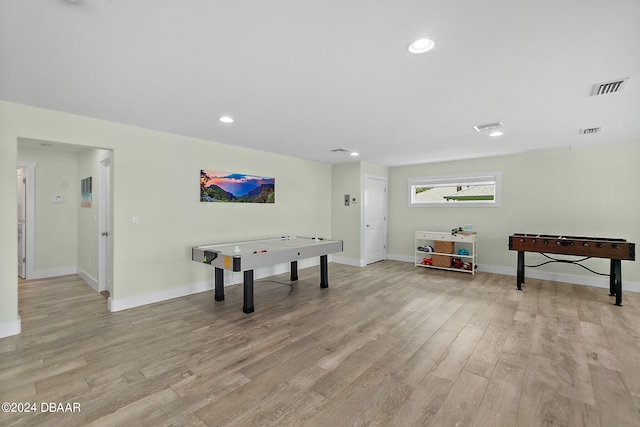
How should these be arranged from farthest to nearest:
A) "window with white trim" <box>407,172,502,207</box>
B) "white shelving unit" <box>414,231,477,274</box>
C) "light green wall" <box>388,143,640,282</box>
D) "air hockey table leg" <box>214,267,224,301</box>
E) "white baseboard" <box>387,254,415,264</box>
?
"white baseboard" <box>387,254,415,264</box> → "window with white trim" <box>407,172,502,207</box> → "white shelving unit" <box>414,231,477,274</box> → "light green wall" <box>388,143,640,282</box> → "air hockey table leg" <box>214,267,224,301</box>

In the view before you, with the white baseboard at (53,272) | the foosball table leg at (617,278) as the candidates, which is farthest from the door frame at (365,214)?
the white baseboard at (53,272)

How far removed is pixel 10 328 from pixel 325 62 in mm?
3924

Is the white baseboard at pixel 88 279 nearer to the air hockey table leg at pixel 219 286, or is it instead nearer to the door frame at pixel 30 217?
the door frame at pixel 30 217

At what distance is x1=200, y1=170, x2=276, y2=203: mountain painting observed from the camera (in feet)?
14.5

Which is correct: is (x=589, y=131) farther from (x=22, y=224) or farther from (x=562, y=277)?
(x=22, y=224)

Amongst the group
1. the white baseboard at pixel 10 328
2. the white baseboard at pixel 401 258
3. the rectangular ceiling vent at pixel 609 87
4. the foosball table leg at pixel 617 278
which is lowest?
the white baseboard at pixel 10 328

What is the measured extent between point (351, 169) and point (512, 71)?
4.27 meters

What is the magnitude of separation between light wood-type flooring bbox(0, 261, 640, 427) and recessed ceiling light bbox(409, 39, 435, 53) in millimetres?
2344

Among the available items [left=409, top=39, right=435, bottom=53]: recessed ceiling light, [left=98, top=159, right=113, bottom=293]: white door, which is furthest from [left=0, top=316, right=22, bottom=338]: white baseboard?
[left=409, top=39, right=435, bottom=53]: recessed ceiling light

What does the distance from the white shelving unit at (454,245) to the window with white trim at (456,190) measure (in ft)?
2.43

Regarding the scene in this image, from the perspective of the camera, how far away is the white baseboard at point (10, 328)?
281 centimetres

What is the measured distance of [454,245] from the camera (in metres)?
6.06

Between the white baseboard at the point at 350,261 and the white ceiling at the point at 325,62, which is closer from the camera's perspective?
the white ceiling at the point at 325,62

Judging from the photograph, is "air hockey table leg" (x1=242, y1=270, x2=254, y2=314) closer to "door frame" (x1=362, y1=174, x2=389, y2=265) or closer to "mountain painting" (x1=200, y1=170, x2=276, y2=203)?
"mountain painting" (x1=200, y1=170, x2=276, y2=203)
